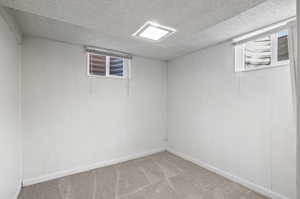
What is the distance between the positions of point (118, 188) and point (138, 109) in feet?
5.47

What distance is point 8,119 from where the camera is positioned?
166 cm

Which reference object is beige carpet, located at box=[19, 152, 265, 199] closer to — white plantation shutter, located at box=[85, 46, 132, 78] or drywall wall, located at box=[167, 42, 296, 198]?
drywall wall, located at box=[167, 42, 296, 198]

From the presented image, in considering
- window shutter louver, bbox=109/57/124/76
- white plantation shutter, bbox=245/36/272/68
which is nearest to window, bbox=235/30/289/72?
white plantation shutter, bbox=245/36/272/68

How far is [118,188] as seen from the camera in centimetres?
217

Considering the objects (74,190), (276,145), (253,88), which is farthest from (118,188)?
(253,88)

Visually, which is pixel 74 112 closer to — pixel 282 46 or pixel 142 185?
pixel 142 185

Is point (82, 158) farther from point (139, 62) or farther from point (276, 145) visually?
point (276, 145)

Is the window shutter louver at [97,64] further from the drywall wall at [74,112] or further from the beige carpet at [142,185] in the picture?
the beige carpet at [142,185]

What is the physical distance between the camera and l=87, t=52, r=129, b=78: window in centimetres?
282

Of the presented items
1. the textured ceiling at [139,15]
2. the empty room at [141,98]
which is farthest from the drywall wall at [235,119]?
the textured ceiling at [139,15]

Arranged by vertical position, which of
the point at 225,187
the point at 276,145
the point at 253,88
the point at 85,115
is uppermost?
the point at 253,88

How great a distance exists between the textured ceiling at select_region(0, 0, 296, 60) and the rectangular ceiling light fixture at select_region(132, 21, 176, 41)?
0.08 meters

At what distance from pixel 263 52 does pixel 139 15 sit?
193 cm

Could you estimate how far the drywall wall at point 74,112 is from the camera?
2279 mm
